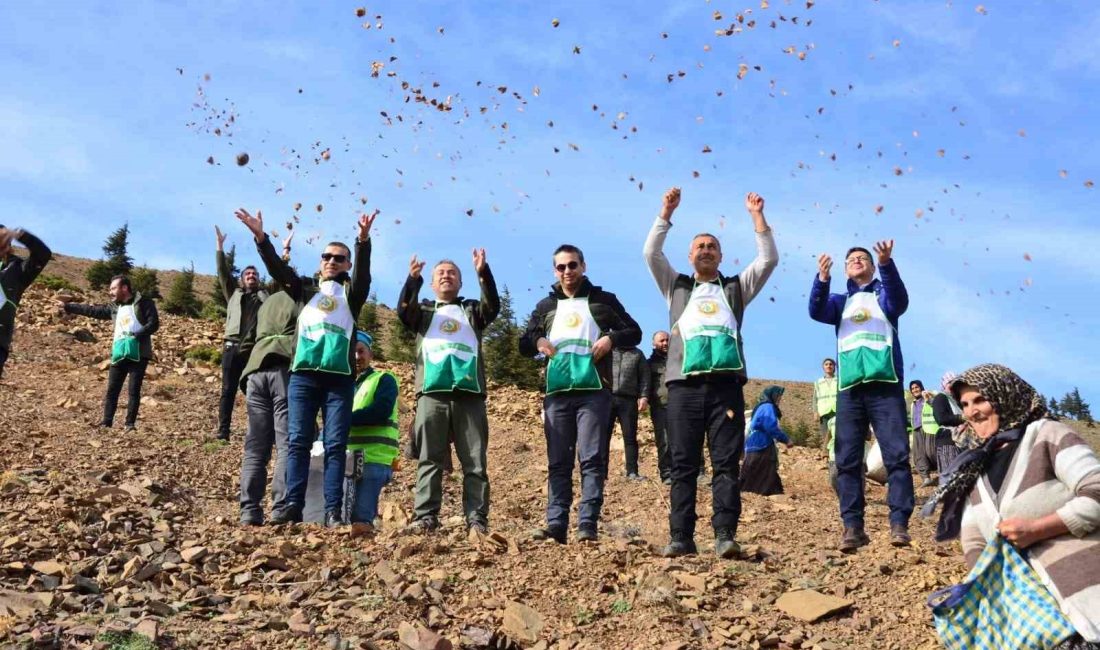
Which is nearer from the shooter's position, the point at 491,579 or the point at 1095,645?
the point at 1095,645

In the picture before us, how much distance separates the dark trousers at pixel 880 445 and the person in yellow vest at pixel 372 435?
3403 millimetres

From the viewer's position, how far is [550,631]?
5340 millimetres

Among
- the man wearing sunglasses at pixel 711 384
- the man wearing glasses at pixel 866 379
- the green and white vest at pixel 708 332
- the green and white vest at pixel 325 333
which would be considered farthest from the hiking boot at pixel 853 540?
the green and white vest at pixel 325 333

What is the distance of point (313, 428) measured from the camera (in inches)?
294

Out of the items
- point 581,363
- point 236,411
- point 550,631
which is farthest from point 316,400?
point 236,411

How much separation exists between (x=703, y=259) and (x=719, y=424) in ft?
3.72

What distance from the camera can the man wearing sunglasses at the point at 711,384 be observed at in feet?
20.8

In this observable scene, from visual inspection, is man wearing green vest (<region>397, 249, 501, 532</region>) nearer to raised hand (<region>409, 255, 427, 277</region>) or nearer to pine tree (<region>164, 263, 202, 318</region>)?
raised hand (<region>409, 255, 427, 277</region>)

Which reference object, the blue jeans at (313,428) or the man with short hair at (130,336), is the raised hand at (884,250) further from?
the man with short hair at (130,336)

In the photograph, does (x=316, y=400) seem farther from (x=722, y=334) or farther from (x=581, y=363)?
(x=722, y=334)

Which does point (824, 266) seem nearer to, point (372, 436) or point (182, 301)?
point (372, 436)

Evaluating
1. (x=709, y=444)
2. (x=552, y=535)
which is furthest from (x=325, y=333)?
(x=709, y=444)

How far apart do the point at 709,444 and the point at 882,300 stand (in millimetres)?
1780

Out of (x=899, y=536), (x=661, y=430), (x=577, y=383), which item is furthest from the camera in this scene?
(x=661, y=430)
